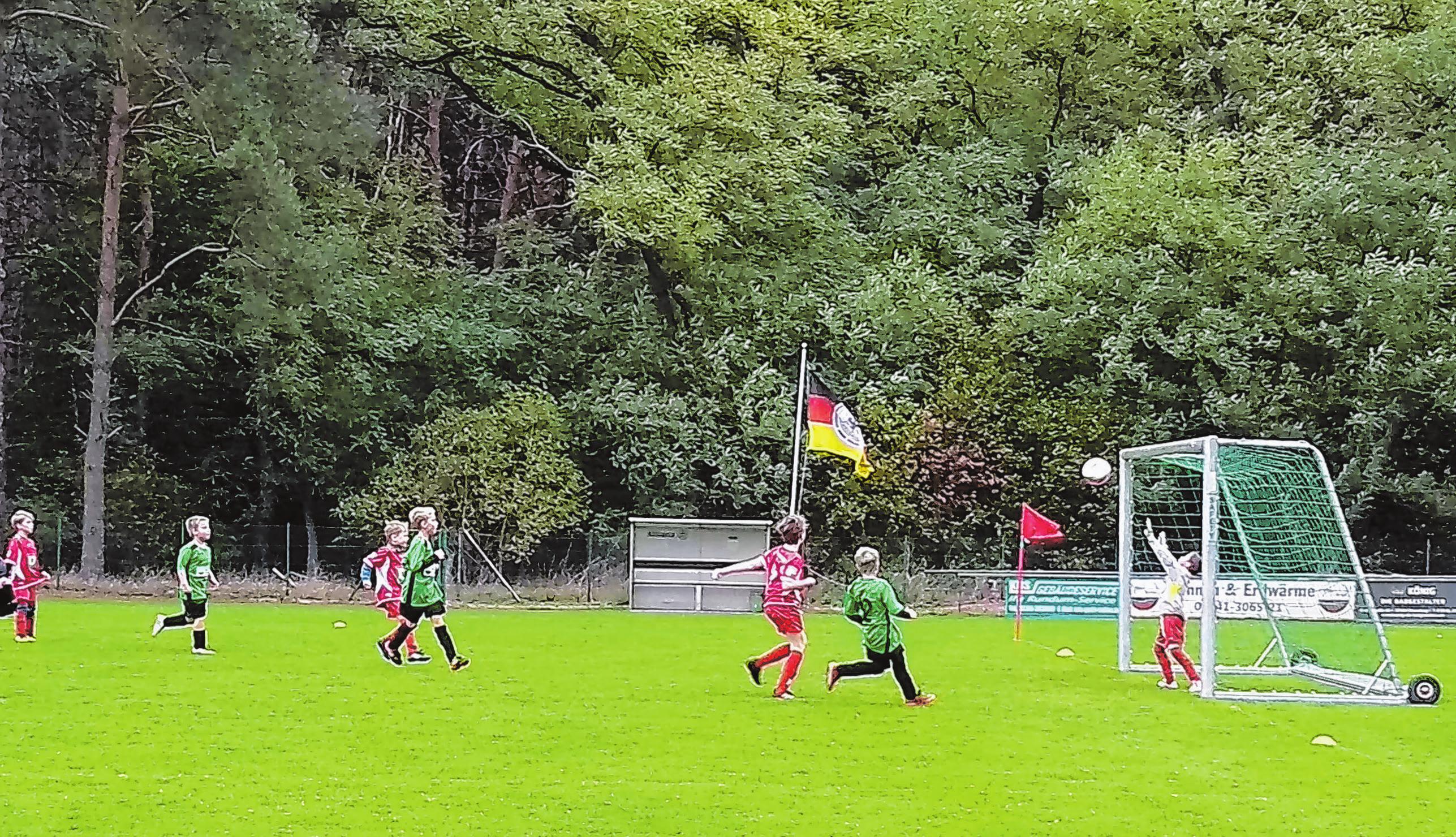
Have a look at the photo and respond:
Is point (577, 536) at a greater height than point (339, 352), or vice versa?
point (339, 352)

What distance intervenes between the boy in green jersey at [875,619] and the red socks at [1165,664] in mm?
3472

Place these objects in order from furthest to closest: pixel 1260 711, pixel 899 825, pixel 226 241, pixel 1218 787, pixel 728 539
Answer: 1. pixel 226 241
2. pixel 728 539
3. pixel 1260 711
4. pixel 1218 787
5. pixel 899 825

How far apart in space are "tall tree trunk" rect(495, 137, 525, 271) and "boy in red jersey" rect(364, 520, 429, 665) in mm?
22207

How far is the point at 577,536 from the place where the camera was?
3366cm

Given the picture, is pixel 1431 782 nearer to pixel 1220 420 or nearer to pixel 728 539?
pixel 728 539

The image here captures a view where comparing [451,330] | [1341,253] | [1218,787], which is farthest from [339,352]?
[1218,787]

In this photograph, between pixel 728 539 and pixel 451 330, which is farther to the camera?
pixel 451 330

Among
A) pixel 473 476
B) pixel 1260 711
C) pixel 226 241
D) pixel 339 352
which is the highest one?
pixel 226 241

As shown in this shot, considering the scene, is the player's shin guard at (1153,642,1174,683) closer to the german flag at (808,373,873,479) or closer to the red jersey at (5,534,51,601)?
the german flag at (808,373,873,479)

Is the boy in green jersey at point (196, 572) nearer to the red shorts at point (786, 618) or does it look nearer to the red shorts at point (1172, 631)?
the red shorts at point (786, 618)

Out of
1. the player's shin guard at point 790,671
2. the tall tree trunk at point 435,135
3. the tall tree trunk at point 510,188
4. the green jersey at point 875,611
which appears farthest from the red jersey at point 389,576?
the tall tree trunk at point 435,135

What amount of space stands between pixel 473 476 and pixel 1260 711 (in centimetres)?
2162

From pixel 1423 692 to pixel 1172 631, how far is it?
2.29m

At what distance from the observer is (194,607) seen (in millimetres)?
17578
